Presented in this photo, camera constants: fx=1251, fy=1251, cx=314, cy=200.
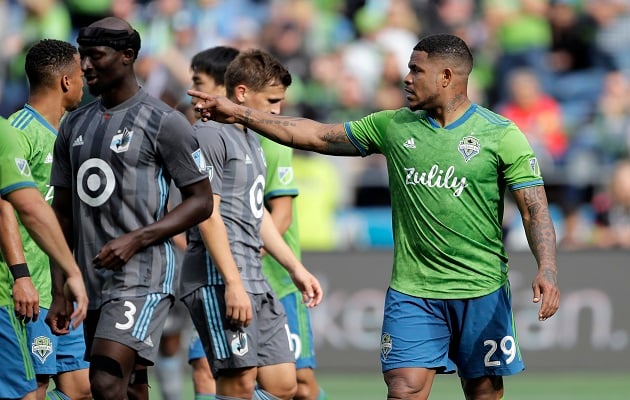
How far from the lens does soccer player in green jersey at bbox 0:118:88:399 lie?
19.9 ft

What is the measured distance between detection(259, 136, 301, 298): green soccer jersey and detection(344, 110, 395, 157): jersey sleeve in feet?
4.64

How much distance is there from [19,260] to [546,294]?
2697 millimetres

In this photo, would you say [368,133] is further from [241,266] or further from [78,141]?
[78,141]

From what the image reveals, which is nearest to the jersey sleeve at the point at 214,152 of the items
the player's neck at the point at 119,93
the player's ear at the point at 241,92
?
the player's ear at the point at 241,92

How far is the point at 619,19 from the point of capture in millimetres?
17469

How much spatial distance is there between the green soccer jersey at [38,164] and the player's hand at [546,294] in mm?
2844

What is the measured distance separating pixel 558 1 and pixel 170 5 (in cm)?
547

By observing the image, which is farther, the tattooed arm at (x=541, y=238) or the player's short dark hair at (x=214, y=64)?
the player's short dark hair at (x=214, y=64)

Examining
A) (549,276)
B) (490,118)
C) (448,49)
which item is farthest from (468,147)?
(549,276)

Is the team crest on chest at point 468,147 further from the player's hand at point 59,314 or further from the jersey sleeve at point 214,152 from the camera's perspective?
the player's hand at point 59,314

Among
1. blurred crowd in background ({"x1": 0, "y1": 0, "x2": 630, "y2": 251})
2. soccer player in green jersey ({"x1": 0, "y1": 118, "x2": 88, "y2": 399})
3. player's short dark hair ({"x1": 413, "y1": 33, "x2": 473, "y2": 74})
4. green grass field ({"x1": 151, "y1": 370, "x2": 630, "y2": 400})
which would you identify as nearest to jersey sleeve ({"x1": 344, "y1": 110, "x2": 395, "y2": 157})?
player's short dark hair ({"x1": 413, "y1": 33, "x2": 473, "y2": 74})

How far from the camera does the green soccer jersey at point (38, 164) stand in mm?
7188

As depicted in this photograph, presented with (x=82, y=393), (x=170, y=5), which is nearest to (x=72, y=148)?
(x=82, y=393)

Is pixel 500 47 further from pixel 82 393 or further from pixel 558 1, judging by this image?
pixel 82 393
